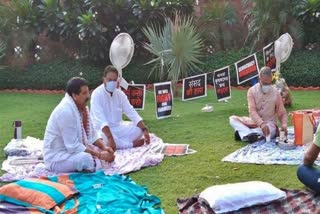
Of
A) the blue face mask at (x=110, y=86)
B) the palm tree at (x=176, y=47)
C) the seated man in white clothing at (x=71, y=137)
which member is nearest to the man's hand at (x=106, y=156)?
the seated man in white clothing at (x=71, y=137)

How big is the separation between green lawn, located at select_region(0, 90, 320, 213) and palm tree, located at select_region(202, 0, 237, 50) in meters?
2.58

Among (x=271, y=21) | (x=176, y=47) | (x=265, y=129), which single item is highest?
(x=271, y=21)

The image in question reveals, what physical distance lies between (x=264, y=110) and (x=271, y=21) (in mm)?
6279

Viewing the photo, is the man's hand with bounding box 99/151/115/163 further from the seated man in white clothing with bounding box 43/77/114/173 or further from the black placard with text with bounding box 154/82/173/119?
the black placard with text with bounding box 154/82/173/119

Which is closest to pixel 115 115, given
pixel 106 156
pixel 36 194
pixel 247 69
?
pixel 106 156

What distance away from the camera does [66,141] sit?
16.3 feet

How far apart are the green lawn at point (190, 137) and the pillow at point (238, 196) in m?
0.36

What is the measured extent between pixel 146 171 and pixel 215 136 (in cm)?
180

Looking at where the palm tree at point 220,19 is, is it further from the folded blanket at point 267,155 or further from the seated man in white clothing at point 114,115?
the folded blanket at point 267,155

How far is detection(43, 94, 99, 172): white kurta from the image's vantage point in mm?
4949

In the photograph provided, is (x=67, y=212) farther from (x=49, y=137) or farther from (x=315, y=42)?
(x=315, y=42)

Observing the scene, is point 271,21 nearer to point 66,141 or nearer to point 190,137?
point 190,137

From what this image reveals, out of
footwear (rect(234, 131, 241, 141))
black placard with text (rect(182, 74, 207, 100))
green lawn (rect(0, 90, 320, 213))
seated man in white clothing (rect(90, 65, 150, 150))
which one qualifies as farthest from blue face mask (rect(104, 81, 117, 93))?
black placard with text (rect(182, 74, 207, 100))

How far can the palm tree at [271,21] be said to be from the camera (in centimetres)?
1219
